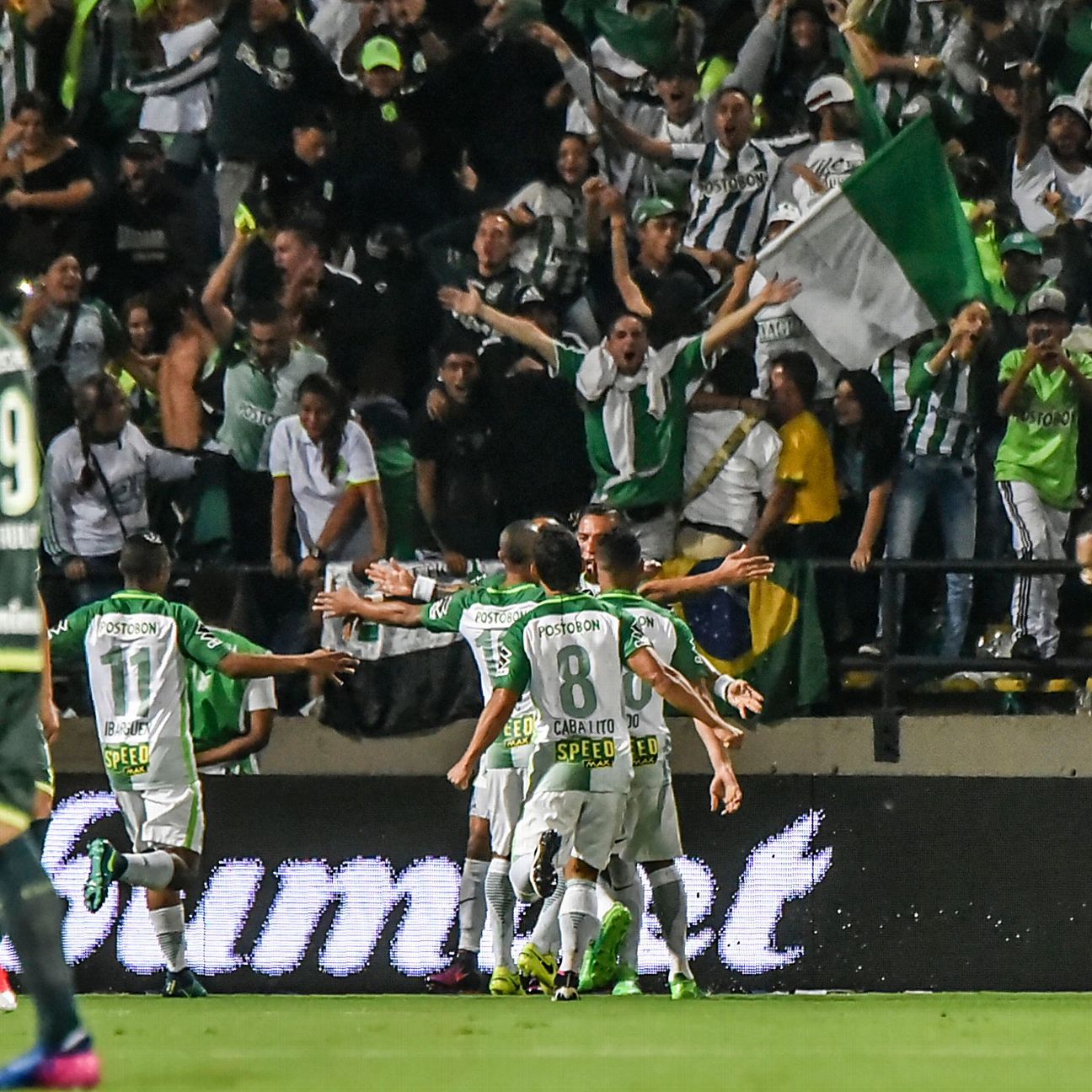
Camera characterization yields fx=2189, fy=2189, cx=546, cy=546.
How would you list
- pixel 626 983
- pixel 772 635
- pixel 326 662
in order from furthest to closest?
pixel 772 635 < pixel 626 983 < pixel 326 662

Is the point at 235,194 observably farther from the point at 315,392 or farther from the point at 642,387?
the point at 642,387

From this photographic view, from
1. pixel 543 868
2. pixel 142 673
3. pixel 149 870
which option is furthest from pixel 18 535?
pixel 142 673

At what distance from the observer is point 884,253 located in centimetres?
1182

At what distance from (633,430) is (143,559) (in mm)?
2788

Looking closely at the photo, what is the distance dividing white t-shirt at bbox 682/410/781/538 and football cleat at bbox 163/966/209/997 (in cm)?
339

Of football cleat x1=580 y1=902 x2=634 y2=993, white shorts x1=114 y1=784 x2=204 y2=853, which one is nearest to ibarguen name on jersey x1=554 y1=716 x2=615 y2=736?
football cleat x1=580 y1=902 x2=634 y2=993

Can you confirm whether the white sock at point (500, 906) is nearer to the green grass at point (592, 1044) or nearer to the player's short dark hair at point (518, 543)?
the green grass at point (592, 1044)

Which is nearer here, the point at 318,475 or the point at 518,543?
the point at 518,543

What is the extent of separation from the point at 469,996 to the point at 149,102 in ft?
18.2

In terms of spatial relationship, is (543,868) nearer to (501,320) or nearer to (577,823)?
(577,823)

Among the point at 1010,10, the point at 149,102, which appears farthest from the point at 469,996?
the point at 1010,10

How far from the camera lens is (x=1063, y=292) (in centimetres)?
1154

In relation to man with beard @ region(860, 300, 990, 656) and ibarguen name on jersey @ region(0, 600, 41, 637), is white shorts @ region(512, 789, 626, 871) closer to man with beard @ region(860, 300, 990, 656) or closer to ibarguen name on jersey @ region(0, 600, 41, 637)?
man with beard @ region(860, 300, 990, 656)

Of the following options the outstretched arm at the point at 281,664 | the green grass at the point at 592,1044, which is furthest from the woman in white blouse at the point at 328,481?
the green grass at the point at 592,1044
